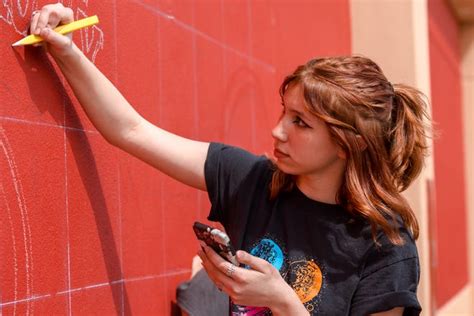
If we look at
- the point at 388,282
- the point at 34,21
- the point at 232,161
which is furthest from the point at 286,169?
the point at 34,21

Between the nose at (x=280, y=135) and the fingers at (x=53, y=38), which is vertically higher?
the fingers at (x=53, y=38)

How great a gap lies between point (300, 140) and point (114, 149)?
21.6 inches

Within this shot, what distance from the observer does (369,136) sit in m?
2.08

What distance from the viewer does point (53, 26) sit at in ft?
6.00

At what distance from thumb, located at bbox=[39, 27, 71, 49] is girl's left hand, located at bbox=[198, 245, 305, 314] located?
0.61 metres

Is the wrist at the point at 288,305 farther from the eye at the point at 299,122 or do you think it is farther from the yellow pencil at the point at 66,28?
the yellow pencil at the point at 66,28

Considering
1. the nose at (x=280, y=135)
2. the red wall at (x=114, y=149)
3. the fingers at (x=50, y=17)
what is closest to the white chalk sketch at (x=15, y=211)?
the red wall at (x=114, y=149)

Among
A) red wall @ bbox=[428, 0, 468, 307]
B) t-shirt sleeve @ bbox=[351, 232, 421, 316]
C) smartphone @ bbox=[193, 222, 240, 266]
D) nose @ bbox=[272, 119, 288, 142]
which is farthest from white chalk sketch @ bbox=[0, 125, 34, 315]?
red wall @ bbox=[428, 0, 468, 307]

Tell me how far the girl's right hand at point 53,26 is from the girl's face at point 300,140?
0.60 metres

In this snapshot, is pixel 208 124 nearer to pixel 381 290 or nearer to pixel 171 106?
pixel 171 106

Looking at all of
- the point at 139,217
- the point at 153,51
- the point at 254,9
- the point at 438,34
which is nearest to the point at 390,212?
the point at 139,217

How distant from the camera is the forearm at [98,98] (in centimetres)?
188

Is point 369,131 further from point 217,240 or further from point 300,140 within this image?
point 217,240

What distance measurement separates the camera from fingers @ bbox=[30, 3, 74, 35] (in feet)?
5.87
